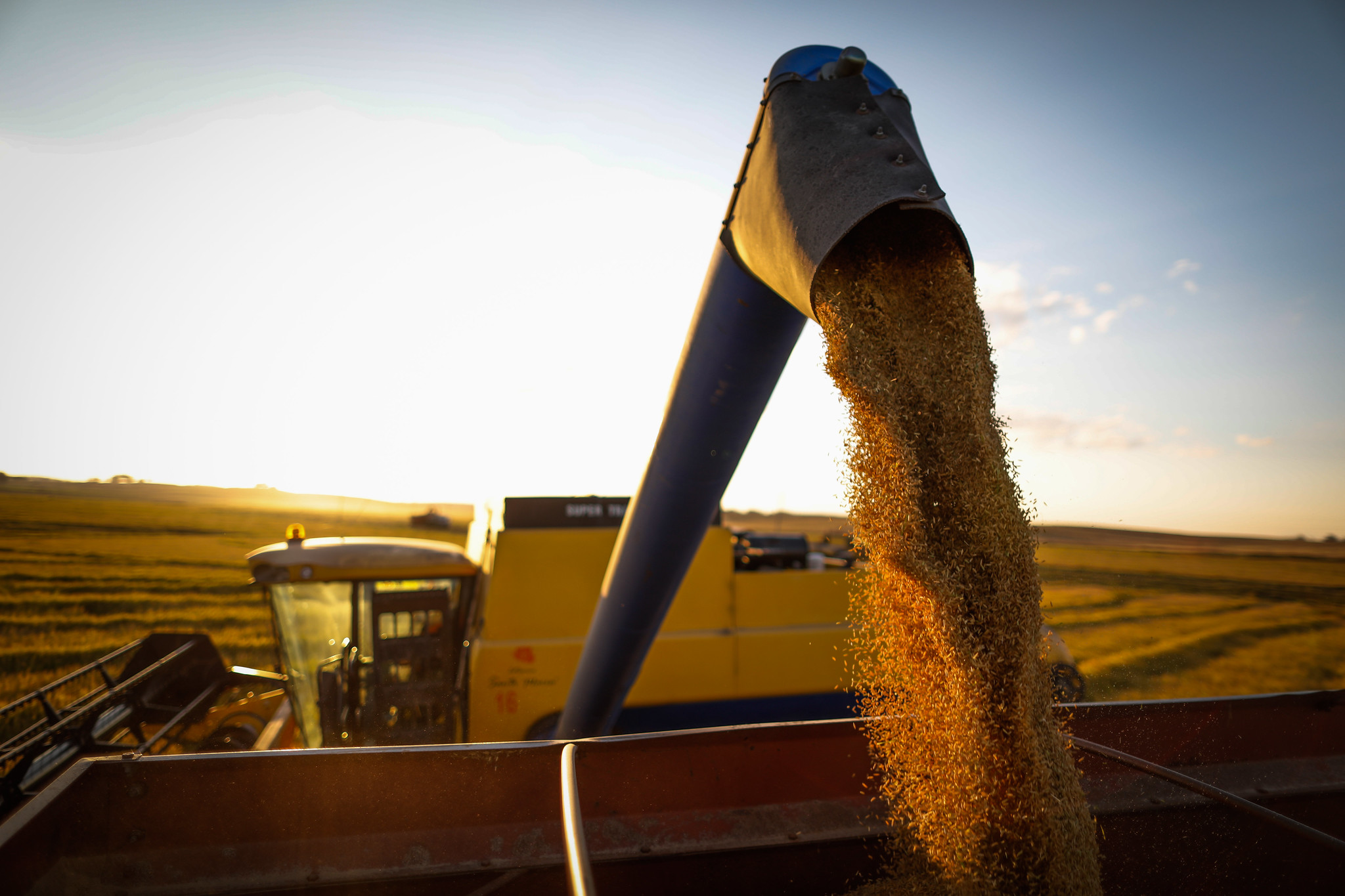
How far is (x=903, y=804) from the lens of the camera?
5.82 feet

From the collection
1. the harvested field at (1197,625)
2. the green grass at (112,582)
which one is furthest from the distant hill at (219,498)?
the harvested field at (1197,625)

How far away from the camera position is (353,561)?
367cm

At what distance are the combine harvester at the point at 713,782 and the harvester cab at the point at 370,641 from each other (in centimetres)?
166

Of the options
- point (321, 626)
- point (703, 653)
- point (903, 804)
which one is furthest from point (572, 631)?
point (903, 804)

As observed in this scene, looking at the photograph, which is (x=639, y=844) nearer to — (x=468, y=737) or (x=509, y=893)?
(x=509, y=893)

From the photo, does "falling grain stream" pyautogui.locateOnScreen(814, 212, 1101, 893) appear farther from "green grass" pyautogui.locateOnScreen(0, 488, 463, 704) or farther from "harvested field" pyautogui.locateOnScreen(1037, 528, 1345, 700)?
"green grass" pyautogui.locateOnScreen(0, 488, 463, 704)

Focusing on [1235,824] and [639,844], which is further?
[1235,824]

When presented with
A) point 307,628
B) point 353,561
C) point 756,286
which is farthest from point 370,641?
point 756,286

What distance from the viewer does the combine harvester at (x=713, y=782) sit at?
1516mm

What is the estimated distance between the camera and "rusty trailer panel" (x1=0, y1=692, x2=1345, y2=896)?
5.22 feet

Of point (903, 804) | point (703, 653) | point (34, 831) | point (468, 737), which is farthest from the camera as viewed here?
point (703, 653)

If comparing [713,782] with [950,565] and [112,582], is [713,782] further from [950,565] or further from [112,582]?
[112,582]

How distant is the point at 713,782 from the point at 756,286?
148 cm

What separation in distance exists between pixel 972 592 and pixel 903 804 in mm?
716
